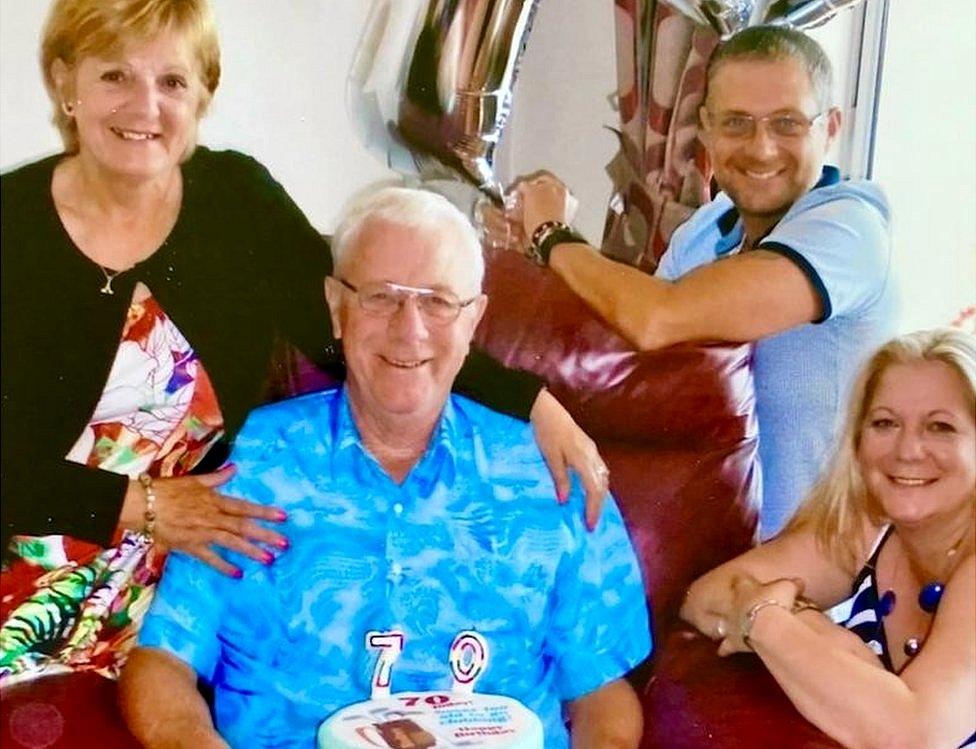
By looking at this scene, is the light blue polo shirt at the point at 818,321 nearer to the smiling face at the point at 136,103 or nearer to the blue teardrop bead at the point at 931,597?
the blue teardrop bead at the point at 931,597

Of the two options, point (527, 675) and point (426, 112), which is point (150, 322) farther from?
point (527, 675)

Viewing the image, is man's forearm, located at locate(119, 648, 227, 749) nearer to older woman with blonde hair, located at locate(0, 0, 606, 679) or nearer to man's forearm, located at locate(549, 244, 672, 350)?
older woman with blonde hair, located at locate(0, 0, 606, 679)

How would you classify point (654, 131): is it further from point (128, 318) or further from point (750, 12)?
point (128, 318)

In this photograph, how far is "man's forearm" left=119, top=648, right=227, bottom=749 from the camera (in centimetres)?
152

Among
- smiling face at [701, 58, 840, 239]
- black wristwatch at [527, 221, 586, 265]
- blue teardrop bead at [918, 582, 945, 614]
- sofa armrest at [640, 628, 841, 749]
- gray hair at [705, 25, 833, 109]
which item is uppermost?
gray hair at [705, 25, 833, 109]

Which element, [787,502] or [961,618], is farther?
[787,502]

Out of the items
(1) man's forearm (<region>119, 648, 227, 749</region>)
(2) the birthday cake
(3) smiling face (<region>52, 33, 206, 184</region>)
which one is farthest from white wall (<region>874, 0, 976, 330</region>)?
(1) man's forearm (<region>119, 648, 227, 749</region>)

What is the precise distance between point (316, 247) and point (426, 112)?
0.22 m

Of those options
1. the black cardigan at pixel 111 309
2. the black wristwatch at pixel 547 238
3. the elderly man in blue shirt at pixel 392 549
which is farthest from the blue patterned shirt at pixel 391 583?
the black wristwatch at pixel 547 238

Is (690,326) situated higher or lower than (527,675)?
higher

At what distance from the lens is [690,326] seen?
176 centimetres

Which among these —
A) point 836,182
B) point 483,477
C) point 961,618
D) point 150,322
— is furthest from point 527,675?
point 836,182

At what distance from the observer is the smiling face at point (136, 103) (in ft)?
4.86

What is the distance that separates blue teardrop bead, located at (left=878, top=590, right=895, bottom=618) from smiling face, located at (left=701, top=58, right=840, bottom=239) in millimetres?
523
